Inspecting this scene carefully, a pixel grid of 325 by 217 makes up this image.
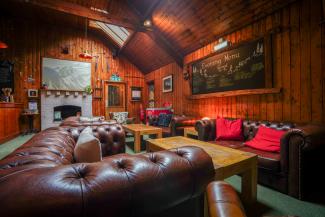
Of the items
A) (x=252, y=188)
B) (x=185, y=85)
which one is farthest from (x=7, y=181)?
(x=185, y=85)

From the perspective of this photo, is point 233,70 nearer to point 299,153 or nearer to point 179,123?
point 179,123

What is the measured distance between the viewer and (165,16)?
12.7ft

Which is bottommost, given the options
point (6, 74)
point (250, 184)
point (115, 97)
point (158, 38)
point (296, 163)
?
point (250, 184)

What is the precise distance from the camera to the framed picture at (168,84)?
5456mm

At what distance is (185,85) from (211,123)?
2.11 meters

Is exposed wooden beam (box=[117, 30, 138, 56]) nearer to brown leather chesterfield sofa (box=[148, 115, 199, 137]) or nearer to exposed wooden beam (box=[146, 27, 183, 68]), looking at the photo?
exposed wooden beam (box=[146, 27, 183, 68])

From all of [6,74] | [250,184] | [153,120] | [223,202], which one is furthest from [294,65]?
[6,74]

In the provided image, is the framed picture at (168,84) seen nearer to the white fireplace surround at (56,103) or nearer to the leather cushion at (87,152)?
the white fireplace surround at (56,103)

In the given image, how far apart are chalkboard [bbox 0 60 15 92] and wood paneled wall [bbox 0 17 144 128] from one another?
0.14m

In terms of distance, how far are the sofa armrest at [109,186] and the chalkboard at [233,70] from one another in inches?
107

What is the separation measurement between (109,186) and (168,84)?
523 centimetres

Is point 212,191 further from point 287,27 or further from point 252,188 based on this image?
point 287,27

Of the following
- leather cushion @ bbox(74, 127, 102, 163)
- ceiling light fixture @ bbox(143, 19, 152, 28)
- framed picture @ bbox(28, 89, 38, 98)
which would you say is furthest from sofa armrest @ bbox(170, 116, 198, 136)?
framed picture @ bbox(28, 89, 38, 98)

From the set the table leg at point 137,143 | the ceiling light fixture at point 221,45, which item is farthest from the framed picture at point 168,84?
the table leg at point 137,143
